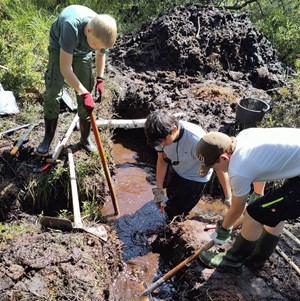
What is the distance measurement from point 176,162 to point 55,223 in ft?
4.24

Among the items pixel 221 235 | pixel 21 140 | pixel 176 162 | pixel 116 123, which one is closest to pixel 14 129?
pixel 21 140

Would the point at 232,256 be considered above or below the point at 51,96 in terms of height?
below

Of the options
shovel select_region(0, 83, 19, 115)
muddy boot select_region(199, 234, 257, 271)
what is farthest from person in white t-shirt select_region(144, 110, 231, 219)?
shovel select_region(0, 83, 19, 115)

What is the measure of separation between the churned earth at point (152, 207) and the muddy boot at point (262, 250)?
0.30 feet

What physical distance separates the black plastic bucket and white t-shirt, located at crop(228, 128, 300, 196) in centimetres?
240

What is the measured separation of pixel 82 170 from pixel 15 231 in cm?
105

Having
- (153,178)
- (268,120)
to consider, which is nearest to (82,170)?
(153,178)

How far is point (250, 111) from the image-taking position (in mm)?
4961

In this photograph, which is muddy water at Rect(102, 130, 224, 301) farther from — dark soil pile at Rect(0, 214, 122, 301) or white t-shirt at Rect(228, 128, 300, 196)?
white t-shirt at Rect(228, 128, 300, 196)

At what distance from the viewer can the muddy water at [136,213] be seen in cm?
364

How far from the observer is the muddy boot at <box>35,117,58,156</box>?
4.18 metres

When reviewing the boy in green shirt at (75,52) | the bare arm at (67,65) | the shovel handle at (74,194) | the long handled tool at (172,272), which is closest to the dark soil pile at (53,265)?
the shovel handle at (74,194)

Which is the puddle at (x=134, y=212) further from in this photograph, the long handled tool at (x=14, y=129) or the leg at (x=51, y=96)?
the long handled tool at (x=14, y=129)

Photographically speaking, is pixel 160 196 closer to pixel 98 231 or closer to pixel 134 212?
pixel 98 231
